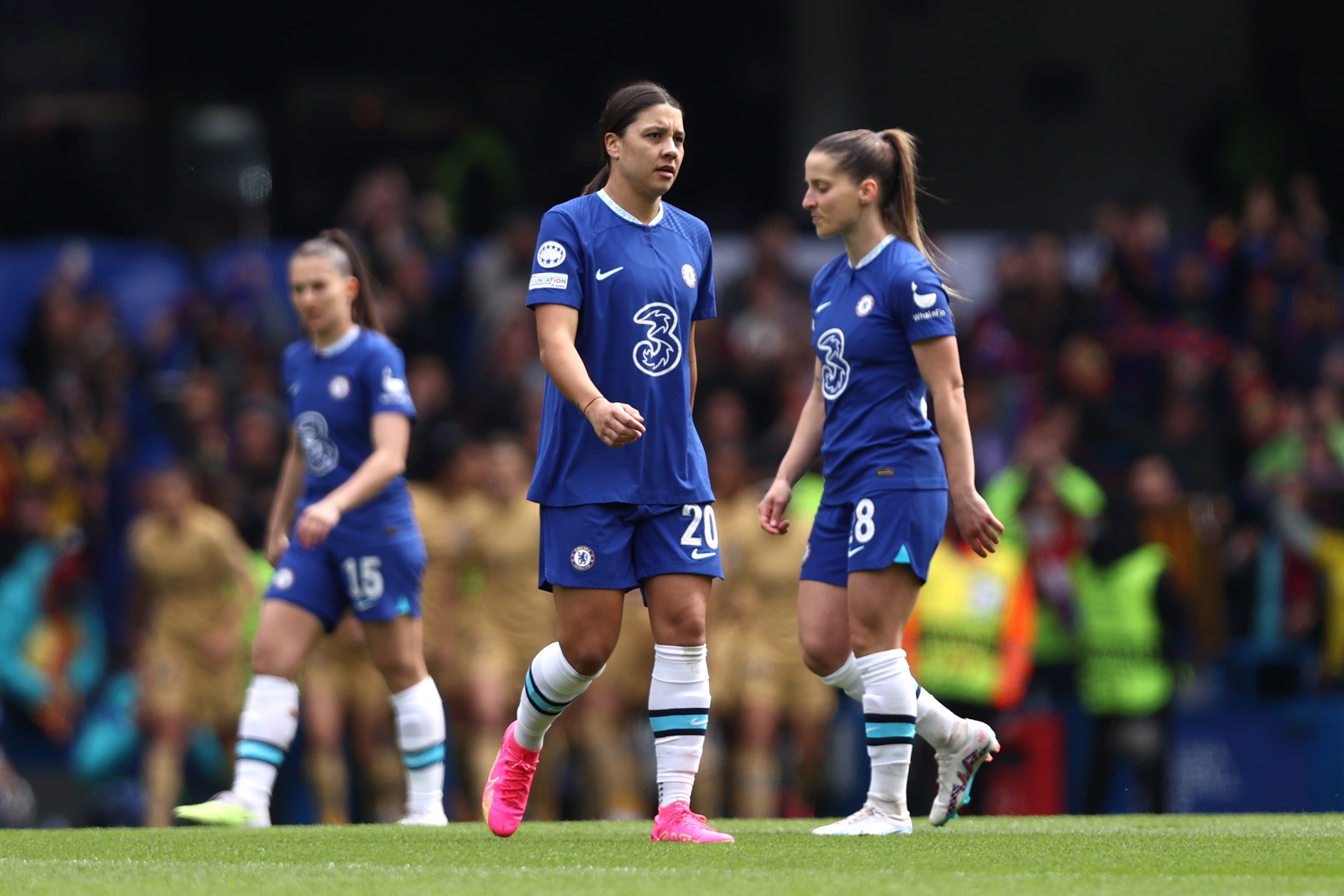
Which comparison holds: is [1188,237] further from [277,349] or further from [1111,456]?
[277,349]

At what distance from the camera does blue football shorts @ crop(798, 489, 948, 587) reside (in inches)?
246

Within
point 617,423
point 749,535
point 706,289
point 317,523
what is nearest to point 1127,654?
point 749,535

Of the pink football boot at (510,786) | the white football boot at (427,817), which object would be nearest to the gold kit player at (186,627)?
the white football boot at (427,817)

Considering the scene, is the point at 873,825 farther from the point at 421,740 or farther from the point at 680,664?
the point at 421,740

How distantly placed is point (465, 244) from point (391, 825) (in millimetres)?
8737

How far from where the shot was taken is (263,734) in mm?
7668

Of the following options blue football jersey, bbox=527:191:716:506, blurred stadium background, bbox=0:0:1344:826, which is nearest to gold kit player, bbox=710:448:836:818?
blurred stadium background, bbox=0:0:1344:826

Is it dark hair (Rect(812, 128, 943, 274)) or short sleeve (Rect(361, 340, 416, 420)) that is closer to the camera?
dark hair (Rect(812, 128, 943, 274))

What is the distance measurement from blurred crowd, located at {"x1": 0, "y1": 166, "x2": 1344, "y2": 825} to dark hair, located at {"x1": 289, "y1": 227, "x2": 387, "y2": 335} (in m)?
3.47

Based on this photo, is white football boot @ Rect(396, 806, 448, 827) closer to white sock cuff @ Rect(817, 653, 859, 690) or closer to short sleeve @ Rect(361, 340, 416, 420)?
short sleeve @ Rect(361, 340, 416, 420)

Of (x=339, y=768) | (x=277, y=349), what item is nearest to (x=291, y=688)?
(x=339, y=768)

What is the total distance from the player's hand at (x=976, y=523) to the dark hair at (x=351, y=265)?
2.84 meters

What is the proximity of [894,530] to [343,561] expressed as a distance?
7.79ft

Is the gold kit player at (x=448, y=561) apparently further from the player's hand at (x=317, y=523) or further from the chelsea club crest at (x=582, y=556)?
the chelsea club crest at (x=582, y=556)
